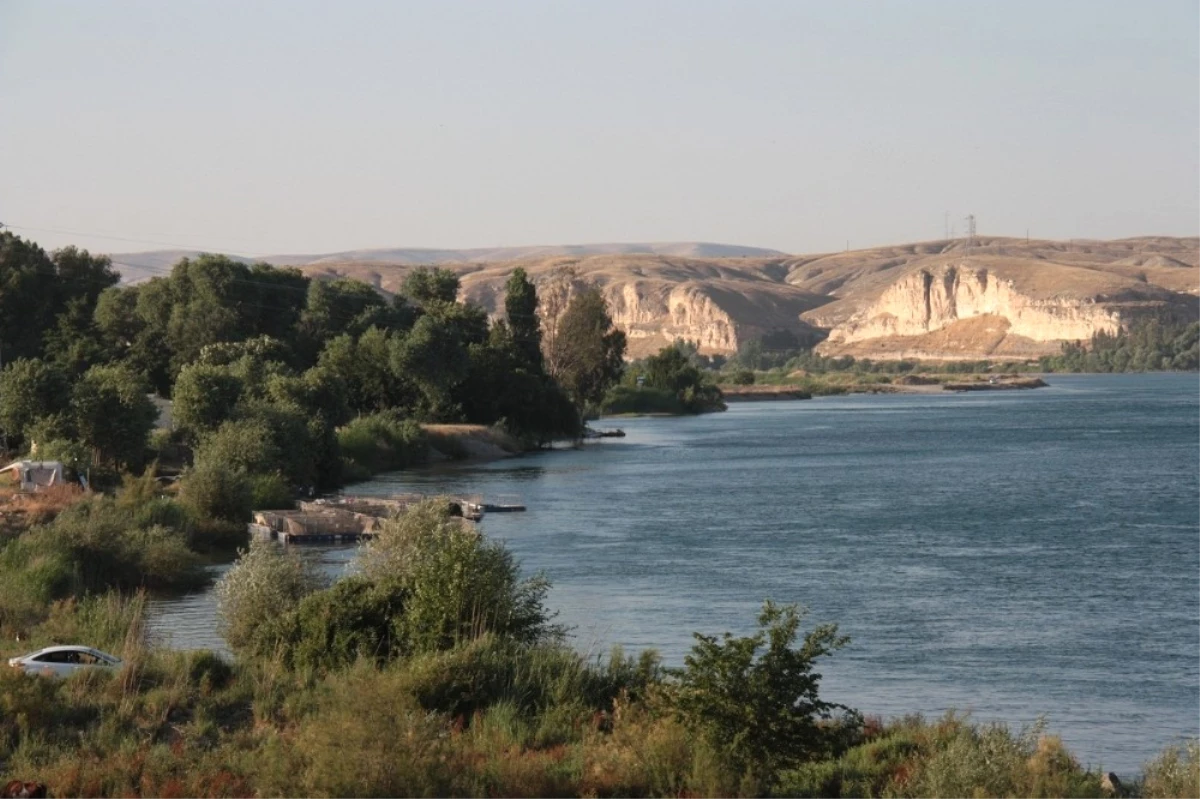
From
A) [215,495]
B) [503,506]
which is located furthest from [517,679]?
[503,506]

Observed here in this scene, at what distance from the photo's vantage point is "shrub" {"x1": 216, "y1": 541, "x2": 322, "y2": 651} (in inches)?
842

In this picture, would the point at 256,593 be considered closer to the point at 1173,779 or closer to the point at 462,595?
the point at 462,595

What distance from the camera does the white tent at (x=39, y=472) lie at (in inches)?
1550

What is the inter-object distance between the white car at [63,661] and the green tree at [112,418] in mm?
28085

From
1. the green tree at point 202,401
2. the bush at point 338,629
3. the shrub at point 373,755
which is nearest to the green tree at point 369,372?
the green tree at point 202,401

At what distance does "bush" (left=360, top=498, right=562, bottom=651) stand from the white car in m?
3.38

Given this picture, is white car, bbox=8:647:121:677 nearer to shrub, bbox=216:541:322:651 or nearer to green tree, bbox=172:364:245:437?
shrub, bbox=216:541:322:651

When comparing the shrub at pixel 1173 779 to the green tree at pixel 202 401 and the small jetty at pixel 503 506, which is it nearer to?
the small jetty at pixel 503 506

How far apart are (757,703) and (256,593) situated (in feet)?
29.0

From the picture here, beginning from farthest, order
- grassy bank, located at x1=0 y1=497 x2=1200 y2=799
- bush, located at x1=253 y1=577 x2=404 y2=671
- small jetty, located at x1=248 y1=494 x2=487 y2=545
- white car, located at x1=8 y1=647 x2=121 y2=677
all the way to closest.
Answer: small jetty, located at x1=248 y1=494 x2=487 y2=545 → bush, located at x1=253 y1=577 x2=404 y2=671 → white car, located at x1=8 y1=647 x2=121 y2=677 → grassy bank, located at x1=0 y1=497 x2=1200 y2=799

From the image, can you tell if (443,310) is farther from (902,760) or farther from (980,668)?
(902,760)

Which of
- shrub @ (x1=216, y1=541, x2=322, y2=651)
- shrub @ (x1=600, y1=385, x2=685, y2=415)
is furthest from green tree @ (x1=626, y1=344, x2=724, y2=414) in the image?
shrub @ (x1=216, y1=541, x2=322, y2=651)

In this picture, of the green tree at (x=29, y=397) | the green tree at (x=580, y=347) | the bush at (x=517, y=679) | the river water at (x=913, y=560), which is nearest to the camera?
the bush at (x=517, y=679)

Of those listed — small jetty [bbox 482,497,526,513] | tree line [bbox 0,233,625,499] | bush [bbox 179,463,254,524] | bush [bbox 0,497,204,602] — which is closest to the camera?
bush [bbox 0,497,204,602]
